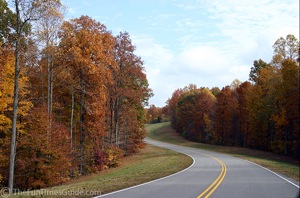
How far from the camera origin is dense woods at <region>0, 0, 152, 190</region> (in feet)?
63.8

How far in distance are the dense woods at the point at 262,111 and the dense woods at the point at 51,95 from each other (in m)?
21.1

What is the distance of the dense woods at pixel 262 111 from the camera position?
39.1 m

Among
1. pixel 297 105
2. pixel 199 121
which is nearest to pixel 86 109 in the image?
pixel 297 105

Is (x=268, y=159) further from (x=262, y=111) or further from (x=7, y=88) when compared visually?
(x=7, y=88)

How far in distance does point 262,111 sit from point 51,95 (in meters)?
32.4

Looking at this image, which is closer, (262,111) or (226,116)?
(262,111)

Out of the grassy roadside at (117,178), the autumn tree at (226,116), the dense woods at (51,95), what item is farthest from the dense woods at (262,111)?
the dense woods at (51,95)

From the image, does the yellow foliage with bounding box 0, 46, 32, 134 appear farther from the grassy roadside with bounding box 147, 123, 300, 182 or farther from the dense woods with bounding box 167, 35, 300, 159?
the dense woods with bounding box 167, 35, 300, 159

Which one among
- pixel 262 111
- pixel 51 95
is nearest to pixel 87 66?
pixel 51 95

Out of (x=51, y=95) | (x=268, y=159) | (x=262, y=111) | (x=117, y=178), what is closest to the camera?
(x=117, y=178)

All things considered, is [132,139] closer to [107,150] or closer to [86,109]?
[107,150]

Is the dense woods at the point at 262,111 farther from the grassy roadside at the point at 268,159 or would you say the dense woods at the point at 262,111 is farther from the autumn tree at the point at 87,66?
the autumn tree at the point at 87,66

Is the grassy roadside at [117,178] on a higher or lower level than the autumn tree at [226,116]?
lower

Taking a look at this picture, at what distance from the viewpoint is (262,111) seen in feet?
150
